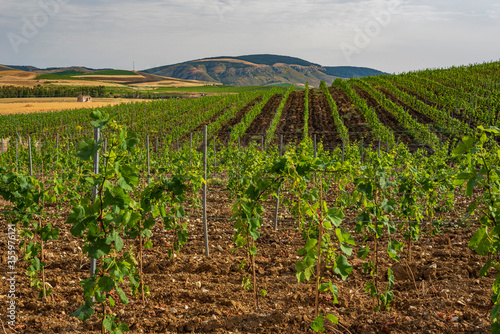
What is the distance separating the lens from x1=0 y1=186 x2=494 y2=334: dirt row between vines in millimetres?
4109

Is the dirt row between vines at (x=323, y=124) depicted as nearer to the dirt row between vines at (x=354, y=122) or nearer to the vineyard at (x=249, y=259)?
the dirt row between vines at (x=354, y=122)

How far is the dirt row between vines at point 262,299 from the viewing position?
411 centimetres

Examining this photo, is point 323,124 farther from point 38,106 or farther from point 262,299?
point 38,106

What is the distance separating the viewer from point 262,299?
4789 millimetres

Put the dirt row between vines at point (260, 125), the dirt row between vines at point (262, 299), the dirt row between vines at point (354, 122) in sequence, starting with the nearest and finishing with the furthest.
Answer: the dirt row between vines at point (262, 299) < the dirt row between vines at point (354, 122) < the dirt row between vines at point (260, 125)

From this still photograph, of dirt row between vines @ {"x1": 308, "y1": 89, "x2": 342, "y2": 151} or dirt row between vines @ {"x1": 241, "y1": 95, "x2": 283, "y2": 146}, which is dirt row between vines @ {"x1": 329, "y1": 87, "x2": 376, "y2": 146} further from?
dirt row between vines @ {"x1": 241, "y1": 95, "x2": 283, "y2": 146}

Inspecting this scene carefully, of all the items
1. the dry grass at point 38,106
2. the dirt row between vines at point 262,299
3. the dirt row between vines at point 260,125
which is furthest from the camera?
the dry grass at point 38,106

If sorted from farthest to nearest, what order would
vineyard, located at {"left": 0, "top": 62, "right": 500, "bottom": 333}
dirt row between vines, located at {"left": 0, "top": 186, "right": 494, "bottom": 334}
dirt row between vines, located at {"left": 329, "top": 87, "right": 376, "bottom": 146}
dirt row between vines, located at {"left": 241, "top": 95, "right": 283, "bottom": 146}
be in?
dirt row between vines, located at {"left": 241, "top": 95, "right": 283, "bottom": 146} → dirt row between vines, located at {"left": 329, "top": 87, "right": 376, "bottom": 146} → dirt row between vines, located at {"left": 0, "top": 186, "right": 494, "bottom": 334} → vineyard, located at {"left": 0, "top": 62, "right": 500, "bottom": 333}

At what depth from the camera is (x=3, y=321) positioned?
4.21 metres

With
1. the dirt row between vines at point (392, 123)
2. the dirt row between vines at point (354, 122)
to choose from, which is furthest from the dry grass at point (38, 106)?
the dirt row between vines at point (392, 123)

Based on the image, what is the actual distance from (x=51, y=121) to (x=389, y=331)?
3266 centimetres

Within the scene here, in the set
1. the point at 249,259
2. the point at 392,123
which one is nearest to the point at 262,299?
the point at 249,259

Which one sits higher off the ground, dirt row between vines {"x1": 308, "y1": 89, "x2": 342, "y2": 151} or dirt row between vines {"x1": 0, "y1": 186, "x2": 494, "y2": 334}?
dirt row between vines {"x1": 308, "y1": 89, "x2": 342, "y2": 151}

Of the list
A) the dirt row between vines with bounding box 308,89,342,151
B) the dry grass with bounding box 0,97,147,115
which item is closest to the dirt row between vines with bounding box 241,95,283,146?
the dirt row between vines with bounding box 308,89,342,151
